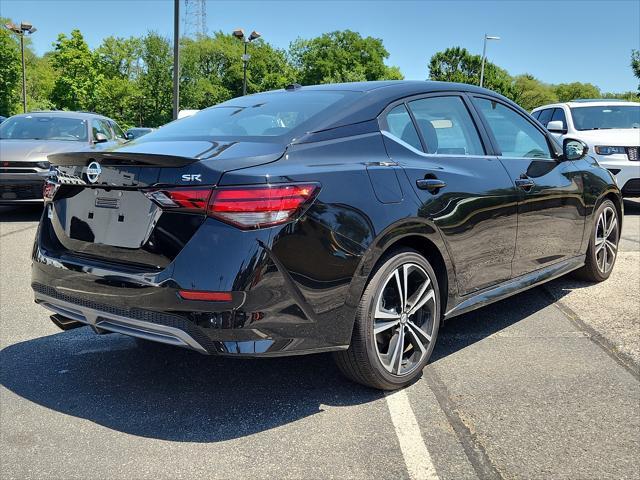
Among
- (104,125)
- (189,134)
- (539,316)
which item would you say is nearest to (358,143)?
(189,134)

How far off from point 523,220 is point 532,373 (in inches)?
42.5

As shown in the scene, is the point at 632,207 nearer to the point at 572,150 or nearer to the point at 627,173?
the point at 627,173

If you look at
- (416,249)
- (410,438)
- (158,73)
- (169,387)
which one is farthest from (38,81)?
(410,438)

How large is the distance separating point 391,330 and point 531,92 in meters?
88.8

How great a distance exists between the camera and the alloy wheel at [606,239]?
5.43 m

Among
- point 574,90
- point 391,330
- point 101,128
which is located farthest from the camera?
point 574,90

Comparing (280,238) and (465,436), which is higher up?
(280,238)

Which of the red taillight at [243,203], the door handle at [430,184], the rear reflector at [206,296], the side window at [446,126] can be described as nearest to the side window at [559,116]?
the side window at [446,126]

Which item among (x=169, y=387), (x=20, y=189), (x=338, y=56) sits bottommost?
(x=169, y=387)

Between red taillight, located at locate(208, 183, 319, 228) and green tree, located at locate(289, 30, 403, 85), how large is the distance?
74.9 meters

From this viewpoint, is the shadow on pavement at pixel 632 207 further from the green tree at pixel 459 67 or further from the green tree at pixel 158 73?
the green tree at pixel 459 67

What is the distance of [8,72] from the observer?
1839 inches

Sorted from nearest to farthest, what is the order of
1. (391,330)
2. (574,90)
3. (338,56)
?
(391,330)
(338,56)
(574,90)

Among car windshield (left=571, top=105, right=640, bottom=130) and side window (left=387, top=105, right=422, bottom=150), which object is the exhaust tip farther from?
car windshield (left=571, top=105, right=640, bottom=130)
